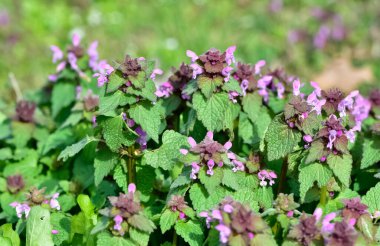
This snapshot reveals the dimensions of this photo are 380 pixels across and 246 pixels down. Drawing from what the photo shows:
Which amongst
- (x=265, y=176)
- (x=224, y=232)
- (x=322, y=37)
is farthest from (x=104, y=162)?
(x=322, y=37)

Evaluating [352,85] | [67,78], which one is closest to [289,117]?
[67,78]

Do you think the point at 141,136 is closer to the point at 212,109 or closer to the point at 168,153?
the point at 168,153

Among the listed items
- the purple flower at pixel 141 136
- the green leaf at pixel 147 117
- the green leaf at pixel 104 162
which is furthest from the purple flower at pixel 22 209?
the green leaf at pixel 147 117

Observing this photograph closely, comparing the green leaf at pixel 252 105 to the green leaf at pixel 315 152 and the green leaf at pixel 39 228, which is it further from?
the green leaf at pixel 39 228

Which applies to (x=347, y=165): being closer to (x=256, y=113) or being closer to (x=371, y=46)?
(x=256, y=113)

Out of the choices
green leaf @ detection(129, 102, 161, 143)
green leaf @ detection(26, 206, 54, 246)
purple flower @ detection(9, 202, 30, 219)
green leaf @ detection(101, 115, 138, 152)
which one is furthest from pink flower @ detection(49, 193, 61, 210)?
green leaf @ detection(129, 102, 161, 143)
